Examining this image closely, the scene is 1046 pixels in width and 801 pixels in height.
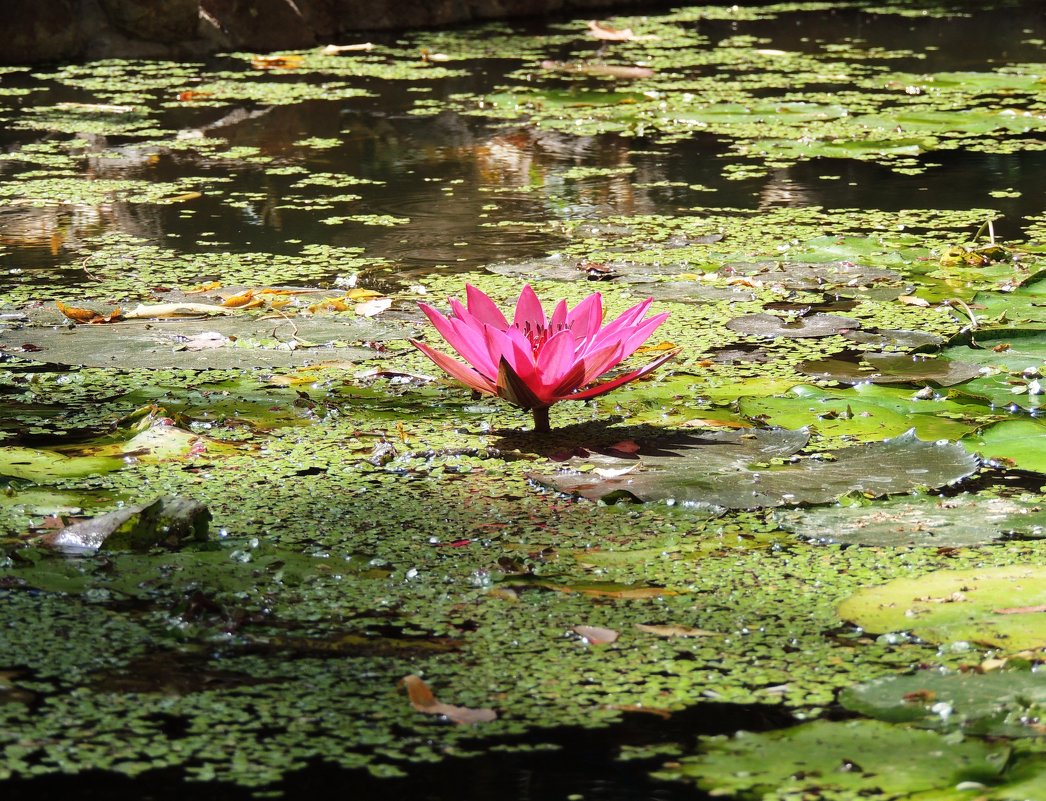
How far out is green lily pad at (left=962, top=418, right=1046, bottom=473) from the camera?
5.31 ft

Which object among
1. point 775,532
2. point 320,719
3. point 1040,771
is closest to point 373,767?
point 320,719

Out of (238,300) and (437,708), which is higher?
(238,300)

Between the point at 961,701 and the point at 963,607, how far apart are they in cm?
18

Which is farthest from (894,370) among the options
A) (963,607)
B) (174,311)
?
(174,311)

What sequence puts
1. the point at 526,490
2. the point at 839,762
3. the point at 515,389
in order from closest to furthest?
the point at 839,762 < the point at 526,490 < the point at 515,389

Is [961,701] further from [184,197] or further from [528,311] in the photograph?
[184,197]

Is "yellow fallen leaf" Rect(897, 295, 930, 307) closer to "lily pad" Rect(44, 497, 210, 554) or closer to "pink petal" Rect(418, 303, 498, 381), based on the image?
"pink petal" Rect(418, 303, 498, 381)

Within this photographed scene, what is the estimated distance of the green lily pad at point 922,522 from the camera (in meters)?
1.43

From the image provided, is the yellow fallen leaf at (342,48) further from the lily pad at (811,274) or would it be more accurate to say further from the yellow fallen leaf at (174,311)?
the yellow fallen leaf at (174,311)

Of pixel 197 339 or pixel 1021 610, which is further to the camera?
pixel 197 339

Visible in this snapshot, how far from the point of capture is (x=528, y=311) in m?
1.81

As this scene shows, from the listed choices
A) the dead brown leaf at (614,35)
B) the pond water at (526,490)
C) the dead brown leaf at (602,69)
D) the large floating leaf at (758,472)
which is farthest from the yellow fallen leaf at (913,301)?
the dead brown leaf at (614,35)

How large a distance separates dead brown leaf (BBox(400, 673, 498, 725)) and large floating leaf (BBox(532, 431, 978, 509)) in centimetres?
48

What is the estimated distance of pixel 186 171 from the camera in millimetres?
3740
